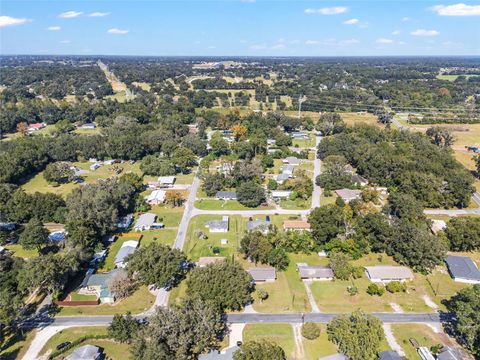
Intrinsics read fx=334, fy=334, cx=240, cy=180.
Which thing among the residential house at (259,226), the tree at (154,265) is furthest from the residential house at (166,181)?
the tree at (154,265)

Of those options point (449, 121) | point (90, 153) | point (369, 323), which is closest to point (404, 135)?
point (449, 121)

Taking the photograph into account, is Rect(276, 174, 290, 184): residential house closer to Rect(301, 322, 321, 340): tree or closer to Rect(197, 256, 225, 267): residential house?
Rect(197, 256, 225, 267): residential house

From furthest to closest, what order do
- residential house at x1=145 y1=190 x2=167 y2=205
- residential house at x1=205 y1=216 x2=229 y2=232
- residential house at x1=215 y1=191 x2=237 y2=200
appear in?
residential house at x1=215 y1=191 x2=237 y2=200, residential house at x1=145 y1=190 x2=167 y2=205, residential house at x1=205 y1=216 x2=229 y2=232

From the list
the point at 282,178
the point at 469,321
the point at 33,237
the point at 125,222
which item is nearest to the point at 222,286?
the point at 469,321

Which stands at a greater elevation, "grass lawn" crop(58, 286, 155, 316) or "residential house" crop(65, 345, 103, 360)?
"residential house" crop(65, 345, 103, 360)

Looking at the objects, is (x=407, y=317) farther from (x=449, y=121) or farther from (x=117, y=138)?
(x=449, y=121)

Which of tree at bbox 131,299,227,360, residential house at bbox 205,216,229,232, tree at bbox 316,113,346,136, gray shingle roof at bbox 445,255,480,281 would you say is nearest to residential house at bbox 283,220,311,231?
residential house at bbox 205,216,229,232
